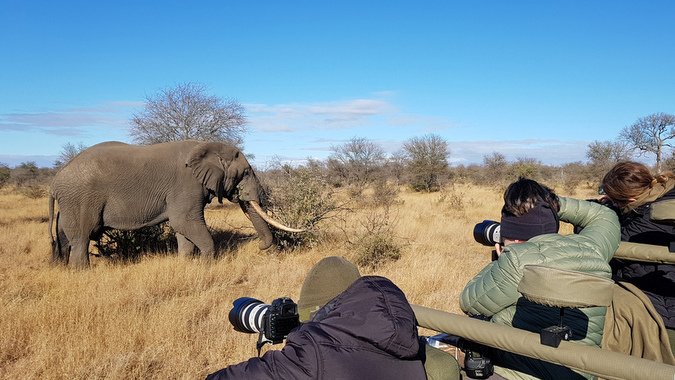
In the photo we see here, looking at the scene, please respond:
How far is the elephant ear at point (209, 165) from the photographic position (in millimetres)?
7051

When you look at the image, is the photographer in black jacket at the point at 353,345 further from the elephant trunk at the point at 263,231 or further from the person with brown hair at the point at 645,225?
the elephant trunk at the point at 263,231

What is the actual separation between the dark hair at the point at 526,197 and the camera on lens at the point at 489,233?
416 millimetres

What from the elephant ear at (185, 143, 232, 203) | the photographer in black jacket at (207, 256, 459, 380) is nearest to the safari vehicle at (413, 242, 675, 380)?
the photographer in black jacket at (207, 256, 459, 380)

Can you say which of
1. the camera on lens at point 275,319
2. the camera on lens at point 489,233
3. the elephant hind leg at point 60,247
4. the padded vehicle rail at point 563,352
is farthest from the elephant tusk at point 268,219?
the padded vehicle rail at point 563,352

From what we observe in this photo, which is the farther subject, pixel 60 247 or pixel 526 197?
pixel 60 247

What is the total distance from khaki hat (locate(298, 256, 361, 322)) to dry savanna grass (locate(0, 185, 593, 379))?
6.98 feet

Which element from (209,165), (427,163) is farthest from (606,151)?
(209,165)

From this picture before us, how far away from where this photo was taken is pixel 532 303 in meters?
1.88

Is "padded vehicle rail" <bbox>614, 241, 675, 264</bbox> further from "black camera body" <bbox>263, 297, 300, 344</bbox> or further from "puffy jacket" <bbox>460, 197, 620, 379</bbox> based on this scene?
"black camera body" <bbox>263, 297, 300, 344</bbox>

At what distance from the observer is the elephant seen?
644 centimetres

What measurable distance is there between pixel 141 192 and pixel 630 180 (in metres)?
6.30

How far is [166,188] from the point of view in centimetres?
694

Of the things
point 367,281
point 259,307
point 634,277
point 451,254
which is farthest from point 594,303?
point 451,254

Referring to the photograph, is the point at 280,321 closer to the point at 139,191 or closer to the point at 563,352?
the point at 563,352
